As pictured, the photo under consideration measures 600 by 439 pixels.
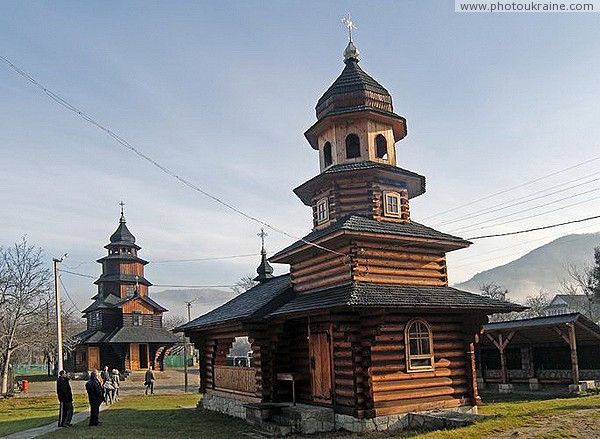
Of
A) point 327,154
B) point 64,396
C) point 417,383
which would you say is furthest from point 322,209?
point 64,396

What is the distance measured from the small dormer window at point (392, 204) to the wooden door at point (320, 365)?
14.8ft

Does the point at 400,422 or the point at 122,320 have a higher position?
the point at 122,320

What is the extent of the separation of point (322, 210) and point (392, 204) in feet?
7.92

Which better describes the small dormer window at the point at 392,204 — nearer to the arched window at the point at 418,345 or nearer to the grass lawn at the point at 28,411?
the arched window at the point at 418,345

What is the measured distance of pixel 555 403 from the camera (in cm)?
1955

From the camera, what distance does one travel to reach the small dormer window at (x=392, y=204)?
19050mm

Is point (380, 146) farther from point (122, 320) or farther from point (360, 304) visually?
point (122, 320)

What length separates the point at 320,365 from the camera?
1781 cm

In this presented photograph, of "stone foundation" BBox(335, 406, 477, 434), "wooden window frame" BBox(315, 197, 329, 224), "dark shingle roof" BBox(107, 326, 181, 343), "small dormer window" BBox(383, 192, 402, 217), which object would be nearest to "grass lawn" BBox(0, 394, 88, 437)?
"stone foundation" BBox(335, 406, 477, 434)

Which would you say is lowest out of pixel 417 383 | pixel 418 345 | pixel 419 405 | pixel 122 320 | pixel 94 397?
pixel 419 405

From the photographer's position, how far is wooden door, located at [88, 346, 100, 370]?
50750 millimetres

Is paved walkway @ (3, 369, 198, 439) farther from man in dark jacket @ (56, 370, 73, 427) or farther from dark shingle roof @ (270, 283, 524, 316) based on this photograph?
dark shingle roof @ (270, 283, 524, 316)

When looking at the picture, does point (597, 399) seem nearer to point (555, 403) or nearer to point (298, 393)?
point (555, 403)

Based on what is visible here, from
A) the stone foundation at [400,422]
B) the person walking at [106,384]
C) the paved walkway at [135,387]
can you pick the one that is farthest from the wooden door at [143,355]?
the stone foundation at [400,422]
